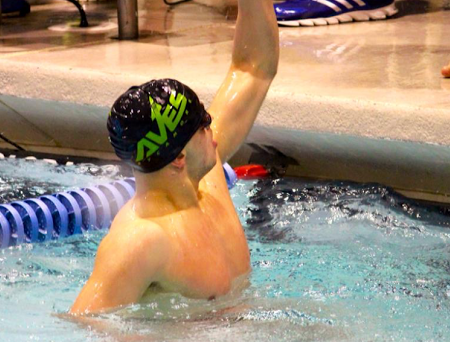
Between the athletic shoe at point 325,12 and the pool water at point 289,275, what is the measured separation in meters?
2.91

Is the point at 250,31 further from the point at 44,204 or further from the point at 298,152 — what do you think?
the point at 298,152

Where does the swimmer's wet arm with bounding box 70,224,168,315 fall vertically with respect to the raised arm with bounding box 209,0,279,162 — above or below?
below

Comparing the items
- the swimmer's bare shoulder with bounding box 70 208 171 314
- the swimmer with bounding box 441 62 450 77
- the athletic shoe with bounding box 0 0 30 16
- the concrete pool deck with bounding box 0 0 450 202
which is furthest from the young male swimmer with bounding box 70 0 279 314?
the athletic shoe with bounding box 0 0 30 16

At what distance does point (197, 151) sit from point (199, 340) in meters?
0.63

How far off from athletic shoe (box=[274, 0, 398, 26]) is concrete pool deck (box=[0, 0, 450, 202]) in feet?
0.43

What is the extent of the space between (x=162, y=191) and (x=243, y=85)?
0.72 m

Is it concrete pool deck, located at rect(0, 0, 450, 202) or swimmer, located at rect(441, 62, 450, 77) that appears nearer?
concrete pool deck, located at rect(0, 0, 450, 202)

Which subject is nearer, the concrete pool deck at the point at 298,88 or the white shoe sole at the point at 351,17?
the concrete pool deck at the point at 298,88

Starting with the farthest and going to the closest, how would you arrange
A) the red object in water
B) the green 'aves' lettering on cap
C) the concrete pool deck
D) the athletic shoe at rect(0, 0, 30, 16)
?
the athletic shoe at rect(0, 0, 30, 16) < the red object in water < the concrete pool deck < the green 'aves' lettering on cap

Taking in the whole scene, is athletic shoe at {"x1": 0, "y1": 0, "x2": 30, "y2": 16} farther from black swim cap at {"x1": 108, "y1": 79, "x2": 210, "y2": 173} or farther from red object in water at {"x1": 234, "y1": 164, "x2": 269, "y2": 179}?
black swim cap at {"x1": 108, "y1": 79, "x2": 210, "y2": 173}

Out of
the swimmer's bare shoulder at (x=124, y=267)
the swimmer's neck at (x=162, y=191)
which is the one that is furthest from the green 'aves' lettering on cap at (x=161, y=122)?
the swimmer's bare shoulder at (x=124, y=267)

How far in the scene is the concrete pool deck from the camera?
17.2ft

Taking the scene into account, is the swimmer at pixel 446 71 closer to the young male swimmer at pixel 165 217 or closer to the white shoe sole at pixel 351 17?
the white shoe sole at pixel 351 17

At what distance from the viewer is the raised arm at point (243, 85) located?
11.7 feet
